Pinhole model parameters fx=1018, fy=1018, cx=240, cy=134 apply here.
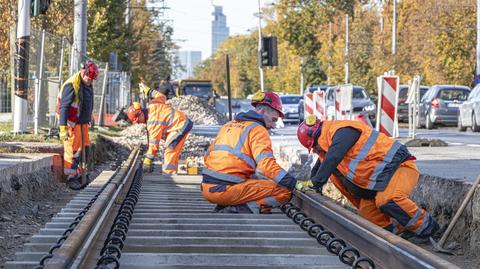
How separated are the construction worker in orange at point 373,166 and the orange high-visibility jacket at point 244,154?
0.39 metres

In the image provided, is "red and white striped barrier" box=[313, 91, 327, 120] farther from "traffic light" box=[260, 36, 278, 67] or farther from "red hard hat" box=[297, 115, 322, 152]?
"red hard hat" box=[297, 115, 322, 152]

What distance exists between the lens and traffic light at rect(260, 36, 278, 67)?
29.9 m

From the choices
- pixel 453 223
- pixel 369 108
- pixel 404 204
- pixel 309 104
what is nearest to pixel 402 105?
pixel 369 108

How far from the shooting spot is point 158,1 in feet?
210

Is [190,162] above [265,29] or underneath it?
underneath

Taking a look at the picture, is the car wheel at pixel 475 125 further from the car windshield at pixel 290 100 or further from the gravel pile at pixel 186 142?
the car windshield at pixel 290 100

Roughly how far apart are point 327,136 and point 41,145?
7.98 metres

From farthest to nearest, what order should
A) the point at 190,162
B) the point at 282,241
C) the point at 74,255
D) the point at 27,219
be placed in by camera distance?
the point at 190,162
the point at 27,219
the point at 282,241
the point at 74,255

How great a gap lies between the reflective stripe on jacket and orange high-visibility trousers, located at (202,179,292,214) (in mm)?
86

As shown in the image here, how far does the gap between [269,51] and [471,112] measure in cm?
612

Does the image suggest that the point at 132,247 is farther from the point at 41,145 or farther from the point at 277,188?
the point at 41,145

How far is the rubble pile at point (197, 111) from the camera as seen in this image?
1646 inches

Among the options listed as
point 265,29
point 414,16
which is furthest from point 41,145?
point 265,29

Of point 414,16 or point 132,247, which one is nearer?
point 132,247
